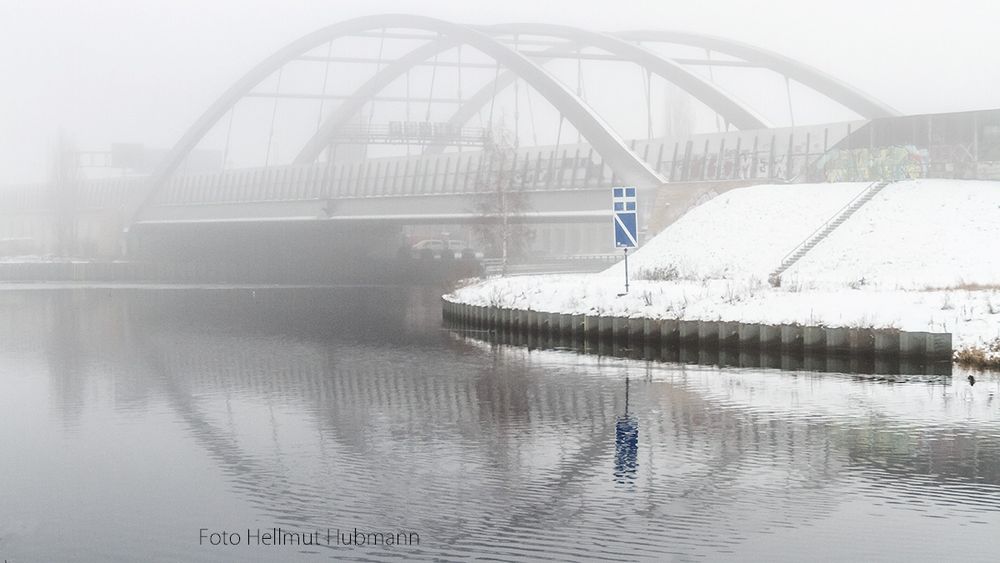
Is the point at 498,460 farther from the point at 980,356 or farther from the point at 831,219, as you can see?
the point at 831,219

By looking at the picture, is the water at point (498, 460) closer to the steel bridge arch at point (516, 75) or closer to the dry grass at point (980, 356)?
the dry grass at point (980, 356)

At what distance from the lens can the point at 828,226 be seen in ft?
178

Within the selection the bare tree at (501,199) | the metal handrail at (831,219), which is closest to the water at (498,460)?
the metal handrail at (831,219)

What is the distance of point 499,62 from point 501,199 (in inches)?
321

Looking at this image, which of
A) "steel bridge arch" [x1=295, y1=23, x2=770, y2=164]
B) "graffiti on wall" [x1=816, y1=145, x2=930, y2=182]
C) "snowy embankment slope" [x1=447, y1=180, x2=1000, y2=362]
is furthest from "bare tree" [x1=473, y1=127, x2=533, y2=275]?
"graffiti on wall" [x1=816, y1=145, x2=930, y2=182]

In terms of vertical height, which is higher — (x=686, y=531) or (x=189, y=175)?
(x=189, y=175)

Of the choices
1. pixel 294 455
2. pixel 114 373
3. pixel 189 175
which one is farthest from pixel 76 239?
pixel 294 455

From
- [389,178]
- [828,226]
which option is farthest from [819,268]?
[389,178]

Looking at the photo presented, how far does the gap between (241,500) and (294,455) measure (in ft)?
10.1

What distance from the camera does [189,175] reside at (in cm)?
11475

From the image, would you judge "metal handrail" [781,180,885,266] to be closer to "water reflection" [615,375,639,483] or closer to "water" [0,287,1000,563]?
"water" [0,287,1000,563]

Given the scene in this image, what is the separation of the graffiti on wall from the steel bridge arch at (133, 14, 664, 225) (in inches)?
388

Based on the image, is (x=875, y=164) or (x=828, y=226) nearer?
(x=828, y=226)

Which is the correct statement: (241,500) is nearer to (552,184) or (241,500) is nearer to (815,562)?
(815,562)
